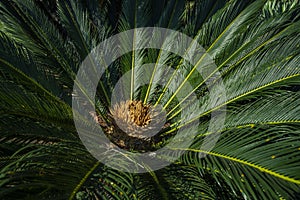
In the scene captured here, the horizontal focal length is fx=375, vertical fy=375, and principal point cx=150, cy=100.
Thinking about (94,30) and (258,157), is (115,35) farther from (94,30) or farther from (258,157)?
(258,157)

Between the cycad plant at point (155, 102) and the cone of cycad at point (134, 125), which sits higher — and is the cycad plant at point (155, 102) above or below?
above

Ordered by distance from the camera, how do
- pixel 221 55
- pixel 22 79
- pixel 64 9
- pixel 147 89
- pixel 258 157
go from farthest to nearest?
1. pixel 147 89
2. pixel 64 9
3. pixel 221 55
4. pixel 22 79
5. pixel 258 157

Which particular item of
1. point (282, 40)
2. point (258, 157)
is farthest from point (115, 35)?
point (258, 157)

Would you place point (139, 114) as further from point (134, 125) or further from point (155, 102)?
point (155, 102)

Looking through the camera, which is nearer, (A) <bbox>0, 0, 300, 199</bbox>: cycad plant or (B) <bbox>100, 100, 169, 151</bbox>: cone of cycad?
(A) <bbox>0, 0, 300, 199</bbox>: cycad plant

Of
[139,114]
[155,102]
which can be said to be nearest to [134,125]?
[139,114]

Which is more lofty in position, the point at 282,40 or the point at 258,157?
the point at 282,40

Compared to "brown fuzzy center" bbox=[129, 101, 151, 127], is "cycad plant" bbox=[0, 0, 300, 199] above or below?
above

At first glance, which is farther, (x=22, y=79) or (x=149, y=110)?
(x=149, y=110)
